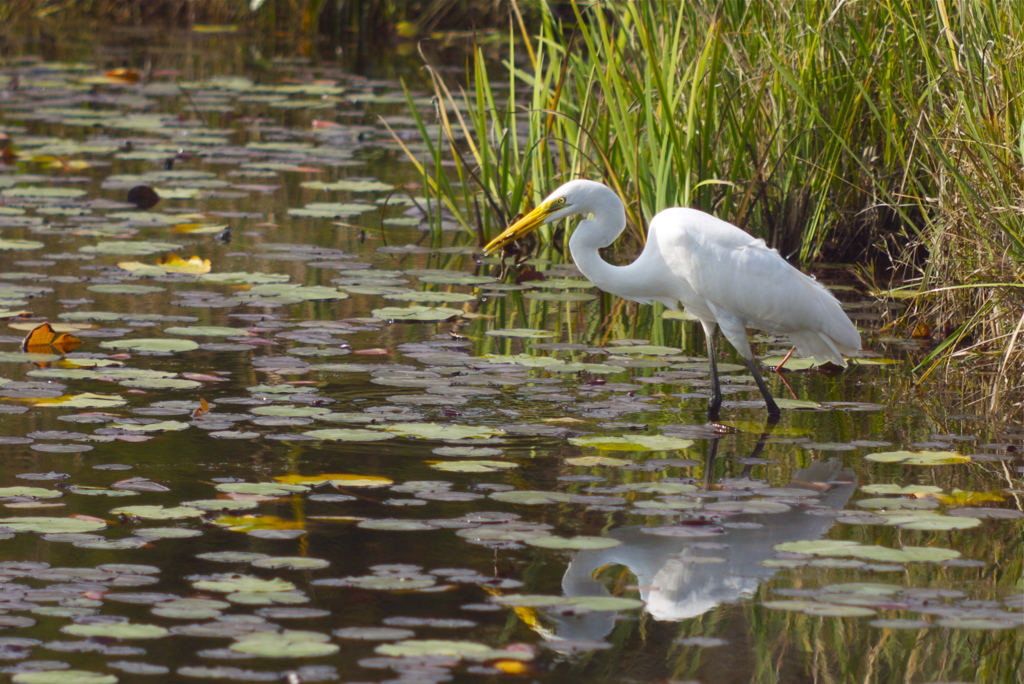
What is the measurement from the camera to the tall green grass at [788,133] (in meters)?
5.33

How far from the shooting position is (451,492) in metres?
3.53

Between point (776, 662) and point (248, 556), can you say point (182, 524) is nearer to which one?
point (248, 556)

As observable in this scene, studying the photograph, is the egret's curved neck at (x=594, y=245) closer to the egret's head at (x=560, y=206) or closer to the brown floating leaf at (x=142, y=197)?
the egret's head at (x=560, y=206)

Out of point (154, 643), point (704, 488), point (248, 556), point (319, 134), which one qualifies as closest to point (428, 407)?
point (704, 488)

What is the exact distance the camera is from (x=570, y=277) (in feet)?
21.5

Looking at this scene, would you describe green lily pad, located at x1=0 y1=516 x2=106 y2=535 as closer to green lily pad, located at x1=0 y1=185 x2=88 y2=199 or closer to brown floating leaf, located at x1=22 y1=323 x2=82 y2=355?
brown floating leaf, located at x1=22 y1=323 x2=82 y2=355

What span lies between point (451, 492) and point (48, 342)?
2109 mm

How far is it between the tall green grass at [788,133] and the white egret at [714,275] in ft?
2.53

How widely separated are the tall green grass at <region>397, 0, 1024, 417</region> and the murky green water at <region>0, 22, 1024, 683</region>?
53cm

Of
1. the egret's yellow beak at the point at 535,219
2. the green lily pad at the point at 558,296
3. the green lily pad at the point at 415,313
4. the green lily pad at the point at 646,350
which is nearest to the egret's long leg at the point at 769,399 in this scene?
the green lily pad at the point at 646,350


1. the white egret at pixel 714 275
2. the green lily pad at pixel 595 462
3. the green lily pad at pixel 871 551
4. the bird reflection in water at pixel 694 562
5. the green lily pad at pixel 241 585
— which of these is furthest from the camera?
the white egret at pixel 714 275

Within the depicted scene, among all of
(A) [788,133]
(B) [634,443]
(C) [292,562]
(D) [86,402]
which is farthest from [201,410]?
(A) [788,133]

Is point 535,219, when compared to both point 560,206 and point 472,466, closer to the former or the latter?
point 560,206

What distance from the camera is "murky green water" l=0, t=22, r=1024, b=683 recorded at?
9.11ft
